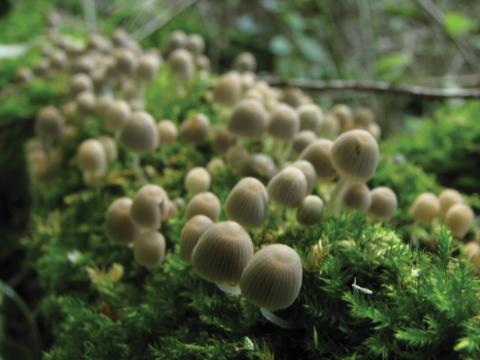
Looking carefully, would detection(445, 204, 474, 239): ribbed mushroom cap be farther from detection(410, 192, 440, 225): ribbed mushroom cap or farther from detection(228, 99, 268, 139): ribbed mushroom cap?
detection(228, 99, 268, 139): ribbed mushroom cap

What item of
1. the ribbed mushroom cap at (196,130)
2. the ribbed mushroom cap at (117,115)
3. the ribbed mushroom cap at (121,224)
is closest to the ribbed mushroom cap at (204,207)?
the ribbed mushroom cap at (121,224)

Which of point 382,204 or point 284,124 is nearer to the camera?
point 382,204

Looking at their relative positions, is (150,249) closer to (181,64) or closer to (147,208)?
(147,208)

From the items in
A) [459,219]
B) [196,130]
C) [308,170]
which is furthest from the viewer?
[196,130]

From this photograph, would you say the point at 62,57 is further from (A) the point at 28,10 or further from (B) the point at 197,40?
(A) the point at 28,10

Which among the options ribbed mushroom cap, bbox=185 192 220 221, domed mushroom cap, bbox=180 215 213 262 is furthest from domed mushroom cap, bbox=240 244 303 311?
ribbed mushroom cap, bbox=185 192 220 221

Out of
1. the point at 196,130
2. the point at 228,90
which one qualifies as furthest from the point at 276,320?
the point at 228,90

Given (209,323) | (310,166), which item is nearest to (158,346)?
(209,323)
